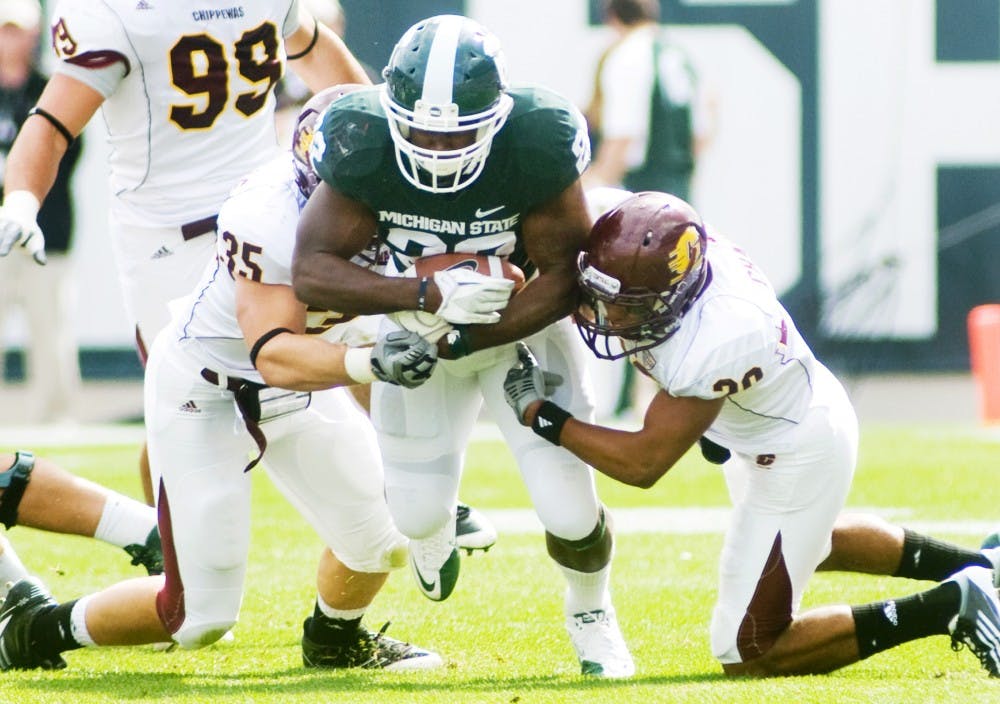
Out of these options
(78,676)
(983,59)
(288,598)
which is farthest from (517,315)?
(983,59)

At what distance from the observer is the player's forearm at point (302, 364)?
11.7 feet

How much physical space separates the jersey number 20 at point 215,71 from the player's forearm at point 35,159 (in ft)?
1.18

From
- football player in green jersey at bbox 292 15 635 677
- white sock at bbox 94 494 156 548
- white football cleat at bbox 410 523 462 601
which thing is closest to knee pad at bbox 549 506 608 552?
football player in green jersey at bbox 292 15 635 677

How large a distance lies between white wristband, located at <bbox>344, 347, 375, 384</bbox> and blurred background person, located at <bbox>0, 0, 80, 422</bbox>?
4.94 m

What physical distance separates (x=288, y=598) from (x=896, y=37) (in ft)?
20.9

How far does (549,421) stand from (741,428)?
49cm

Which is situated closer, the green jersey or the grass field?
the green jersey

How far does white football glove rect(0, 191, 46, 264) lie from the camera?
4.04m

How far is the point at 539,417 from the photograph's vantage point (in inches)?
144

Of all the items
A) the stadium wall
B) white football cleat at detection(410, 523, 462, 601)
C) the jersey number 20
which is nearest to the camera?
white football cleat at detection(410, 523, 462, 601)

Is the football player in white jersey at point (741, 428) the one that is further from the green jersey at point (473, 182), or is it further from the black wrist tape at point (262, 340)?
the black wrist tape at point (262, 340)

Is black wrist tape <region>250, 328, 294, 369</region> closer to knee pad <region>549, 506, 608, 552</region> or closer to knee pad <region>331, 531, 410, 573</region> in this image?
knee pad <region>331, 531, 410, 573</region>

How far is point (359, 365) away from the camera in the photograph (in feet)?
11.6

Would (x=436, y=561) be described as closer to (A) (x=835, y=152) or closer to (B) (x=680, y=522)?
(B) (x=680, y=522)
